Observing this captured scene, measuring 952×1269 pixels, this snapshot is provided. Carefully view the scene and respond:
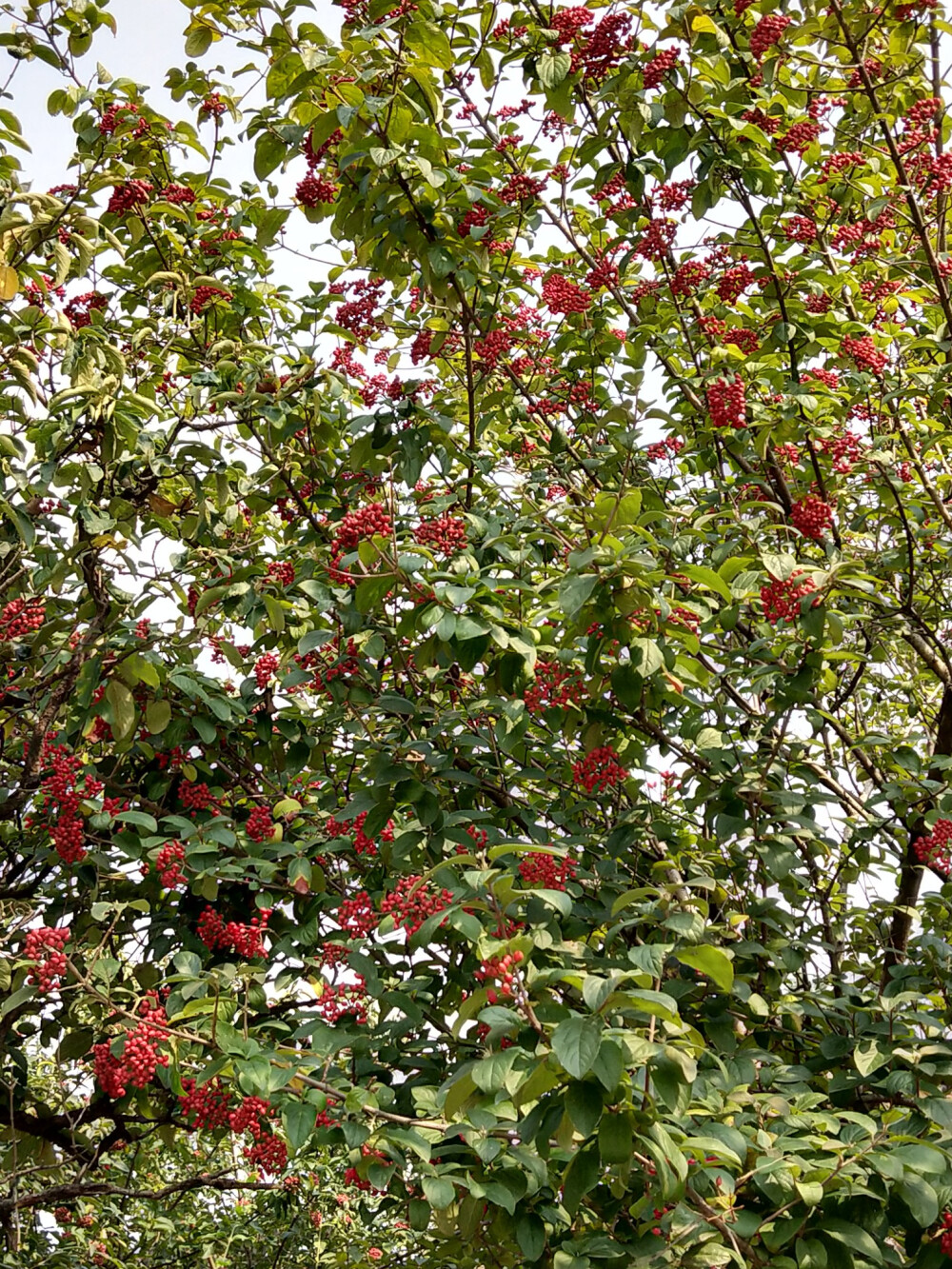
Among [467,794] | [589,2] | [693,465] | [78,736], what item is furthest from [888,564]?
[78,736]

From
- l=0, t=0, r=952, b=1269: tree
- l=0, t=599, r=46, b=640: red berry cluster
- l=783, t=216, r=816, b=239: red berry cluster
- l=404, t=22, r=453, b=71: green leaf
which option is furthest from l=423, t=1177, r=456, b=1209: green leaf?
l=783, t=216, r=816, b=239: red berry cluster

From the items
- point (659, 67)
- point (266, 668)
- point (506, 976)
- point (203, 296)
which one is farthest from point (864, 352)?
point (506, 976)

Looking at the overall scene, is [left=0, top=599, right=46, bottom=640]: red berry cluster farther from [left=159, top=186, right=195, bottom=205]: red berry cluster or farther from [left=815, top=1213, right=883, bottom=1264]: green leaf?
[left=815, top=1213, right=883, bottom=1264]: green leaf

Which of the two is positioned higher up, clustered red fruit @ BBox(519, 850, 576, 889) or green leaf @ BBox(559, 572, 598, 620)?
green leaf @ BBox(559, 572, 598, 620)

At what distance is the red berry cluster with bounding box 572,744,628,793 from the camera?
323cm

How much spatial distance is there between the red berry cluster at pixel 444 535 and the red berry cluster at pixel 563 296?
50.5 inches

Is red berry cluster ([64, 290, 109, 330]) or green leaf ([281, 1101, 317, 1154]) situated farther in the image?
red berry cluster ([64, 290, 109, 330])

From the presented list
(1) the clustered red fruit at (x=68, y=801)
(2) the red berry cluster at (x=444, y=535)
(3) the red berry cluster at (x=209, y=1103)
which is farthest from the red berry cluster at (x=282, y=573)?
(3) the red berry cluster at (x=209, y=1103)

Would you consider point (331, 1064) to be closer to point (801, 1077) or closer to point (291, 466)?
point (801, 1077)

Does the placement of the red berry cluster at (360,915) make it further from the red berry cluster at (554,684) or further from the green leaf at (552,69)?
the green leaf at (552,69)

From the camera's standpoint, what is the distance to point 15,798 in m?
3.55

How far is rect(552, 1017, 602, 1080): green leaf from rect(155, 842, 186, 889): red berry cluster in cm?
177

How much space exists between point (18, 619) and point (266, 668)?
88 centimetres

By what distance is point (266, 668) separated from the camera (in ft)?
12.1
